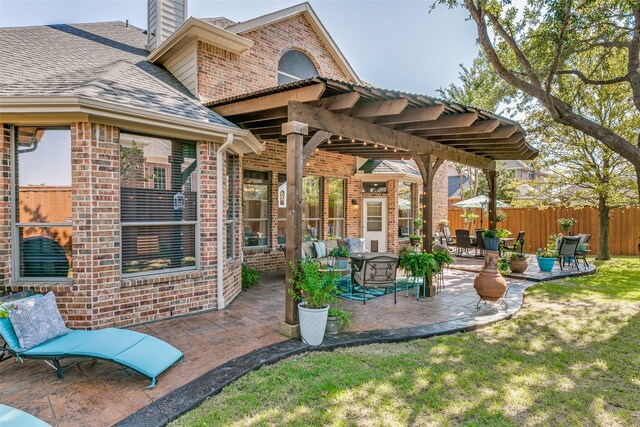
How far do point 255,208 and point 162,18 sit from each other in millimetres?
5312

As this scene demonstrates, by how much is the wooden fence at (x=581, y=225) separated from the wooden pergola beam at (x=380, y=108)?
1410 centimetres

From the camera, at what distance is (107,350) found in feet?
11.5

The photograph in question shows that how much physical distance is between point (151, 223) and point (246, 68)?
4.63 m

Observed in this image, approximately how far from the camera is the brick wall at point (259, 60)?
7.45 m

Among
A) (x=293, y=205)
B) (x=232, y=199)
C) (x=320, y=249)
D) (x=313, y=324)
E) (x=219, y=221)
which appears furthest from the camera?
(x=320, y=249)

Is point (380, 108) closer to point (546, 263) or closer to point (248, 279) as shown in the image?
point (248, 279)

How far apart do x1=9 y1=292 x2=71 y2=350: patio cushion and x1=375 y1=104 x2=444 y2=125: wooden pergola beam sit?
5401mm

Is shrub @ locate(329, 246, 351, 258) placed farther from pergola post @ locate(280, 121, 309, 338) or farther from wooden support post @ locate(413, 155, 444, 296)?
pergola post @ locate(280, 121, 309, 338)

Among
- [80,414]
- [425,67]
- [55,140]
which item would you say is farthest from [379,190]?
[425,67]

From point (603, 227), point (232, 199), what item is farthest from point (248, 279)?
point (603, 227)

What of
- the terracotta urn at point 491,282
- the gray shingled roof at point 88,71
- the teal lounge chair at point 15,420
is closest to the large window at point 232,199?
the gray shingled roof at point 88,71

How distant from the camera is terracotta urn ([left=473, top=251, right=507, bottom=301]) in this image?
6.23m

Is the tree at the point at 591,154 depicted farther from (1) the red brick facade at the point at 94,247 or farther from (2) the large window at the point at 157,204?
(1) the red brick facade at the point at 94,247

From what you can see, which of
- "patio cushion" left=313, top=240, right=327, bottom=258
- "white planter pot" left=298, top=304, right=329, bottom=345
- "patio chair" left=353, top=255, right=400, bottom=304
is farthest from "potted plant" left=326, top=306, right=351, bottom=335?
"patio cushion" left=313, top=240, right=327, bottom=258
